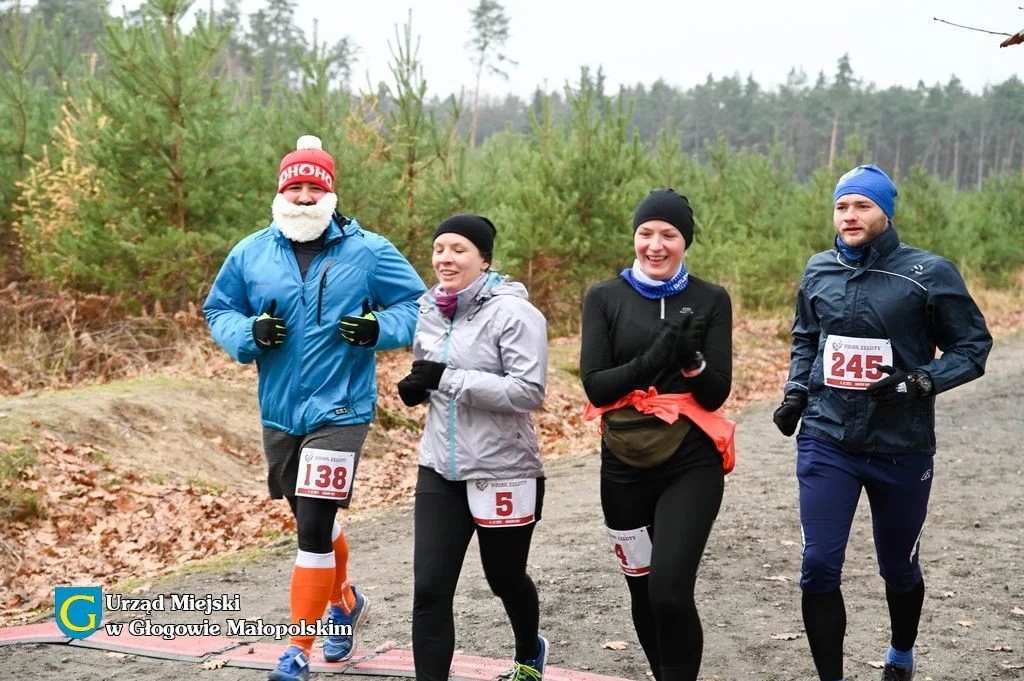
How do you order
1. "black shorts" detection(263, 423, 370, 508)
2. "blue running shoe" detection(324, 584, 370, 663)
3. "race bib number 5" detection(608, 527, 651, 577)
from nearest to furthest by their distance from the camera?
"race bib number 5" detection(608, 527, 651, 577) < "black shorts" detection(263, 423, 370, 508) < "blue running shoe" detection(324, 584, 370, 663)

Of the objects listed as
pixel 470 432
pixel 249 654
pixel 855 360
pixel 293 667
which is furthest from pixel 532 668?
pixel 855 360

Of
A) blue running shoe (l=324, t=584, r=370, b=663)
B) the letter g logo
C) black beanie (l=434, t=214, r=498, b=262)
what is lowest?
the letter g logo

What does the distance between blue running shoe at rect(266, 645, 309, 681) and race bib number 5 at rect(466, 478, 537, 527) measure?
3.42 feet

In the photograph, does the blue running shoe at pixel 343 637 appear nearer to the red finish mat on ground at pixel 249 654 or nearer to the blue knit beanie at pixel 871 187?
the red finish mat on ground at pixel 249 654

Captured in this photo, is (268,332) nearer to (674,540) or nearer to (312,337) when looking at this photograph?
(312,337)

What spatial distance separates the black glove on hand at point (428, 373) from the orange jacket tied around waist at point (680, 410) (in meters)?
0.59

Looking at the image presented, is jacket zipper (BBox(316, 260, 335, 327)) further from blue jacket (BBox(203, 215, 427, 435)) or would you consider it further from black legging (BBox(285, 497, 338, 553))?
black legging (BBox(285, 497, 338, 553))

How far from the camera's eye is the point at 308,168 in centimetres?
487

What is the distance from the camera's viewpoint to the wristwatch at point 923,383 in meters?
4.02

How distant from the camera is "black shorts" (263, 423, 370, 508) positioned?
15.3 feet

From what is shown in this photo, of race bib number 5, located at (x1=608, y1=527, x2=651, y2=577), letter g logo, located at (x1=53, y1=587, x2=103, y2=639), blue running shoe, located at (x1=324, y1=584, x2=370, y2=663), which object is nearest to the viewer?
race bib number 5, located at (x1=608, y1=527, x2=651, y2=577)

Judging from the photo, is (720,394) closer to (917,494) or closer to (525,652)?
(917,494)

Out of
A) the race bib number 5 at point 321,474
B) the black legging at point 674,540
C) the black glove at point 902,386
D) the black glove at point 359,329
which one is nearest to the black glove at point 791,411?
the black glove at point 902,386

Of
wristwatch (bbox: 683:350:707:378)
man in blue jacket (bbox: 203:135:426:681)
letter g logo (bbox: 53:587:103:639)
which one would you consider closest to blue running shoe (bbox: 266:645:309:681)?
man in blue jacket (bbox: 203:135:426:681)
